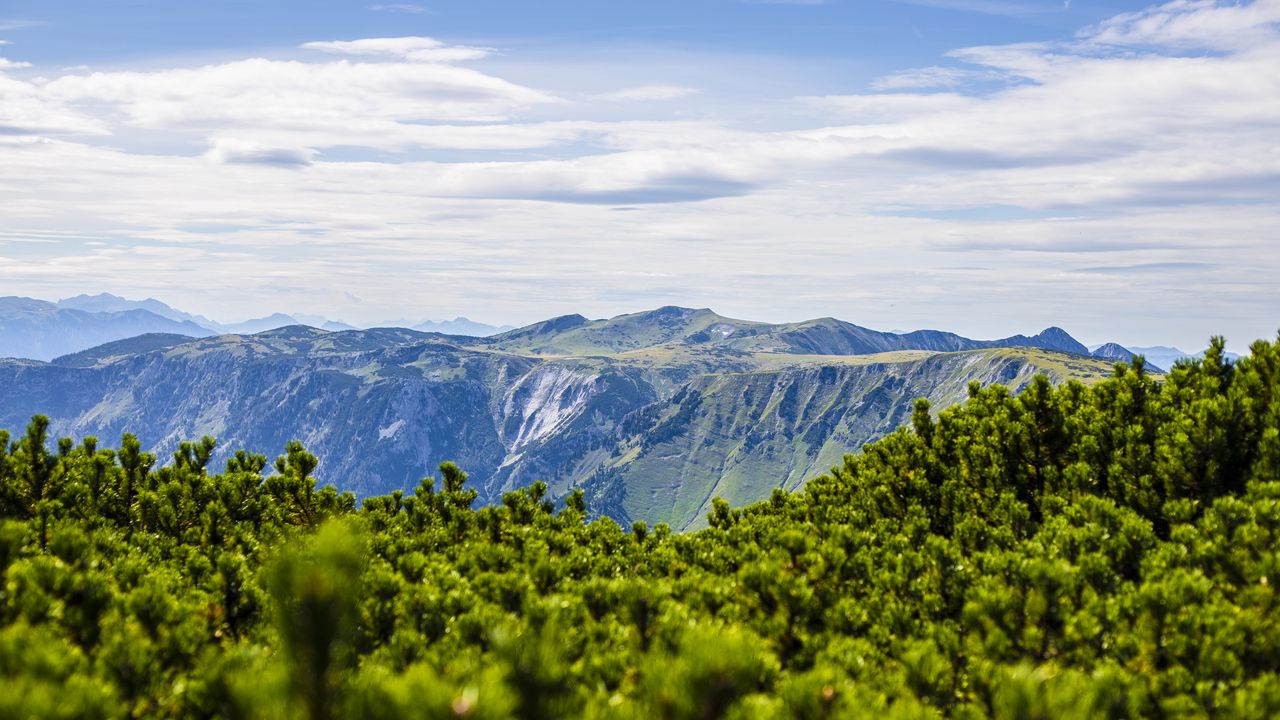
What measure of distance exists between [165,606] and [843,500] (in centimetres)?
2137

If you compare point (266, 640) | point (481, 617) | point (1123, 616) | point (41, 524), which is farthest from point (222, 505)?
point (1123, 616)

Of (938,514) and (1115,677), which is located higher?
(1115,677)

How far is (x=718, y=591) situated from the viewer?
44.3ft

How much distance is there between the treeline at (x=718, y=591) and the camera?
633cm

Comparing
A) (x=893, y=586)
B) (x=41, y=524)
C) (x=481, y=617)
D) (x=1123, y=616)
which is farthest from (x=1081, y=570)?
(x=41, y=524)

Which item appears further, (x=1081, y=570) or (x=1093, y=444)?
(x=1093, y=444)

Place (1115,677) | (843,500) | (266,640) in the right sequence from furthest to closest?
(843,500)
(266,640)
(1115,677)

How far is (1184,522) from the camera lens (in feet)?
54.6

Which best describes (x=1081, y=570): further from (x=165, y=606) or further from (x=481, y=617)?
(x=165, y=606)

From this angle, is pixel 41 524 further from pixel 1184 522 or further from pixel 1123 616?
pixel 1184 522

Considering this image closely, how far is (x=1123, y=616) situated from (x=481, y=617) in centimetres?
1003

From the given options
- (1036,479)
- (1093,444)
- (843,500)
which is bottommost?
(843,500)

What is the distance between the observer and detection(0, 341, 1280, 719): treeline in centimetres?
633

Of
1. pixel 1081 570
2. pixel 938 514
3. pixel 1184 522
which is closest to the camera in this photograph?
pixel 1081 570
